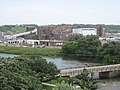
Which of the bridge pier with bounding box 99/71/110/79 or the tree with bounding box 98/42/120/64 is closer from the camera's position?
the bridge pier with bounding box 99/71/110/79

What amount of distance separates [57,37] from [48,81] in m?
89.7

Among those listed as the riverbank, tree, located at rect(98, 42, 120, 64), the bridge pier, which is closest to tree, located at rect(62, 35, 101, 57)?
the riverbank

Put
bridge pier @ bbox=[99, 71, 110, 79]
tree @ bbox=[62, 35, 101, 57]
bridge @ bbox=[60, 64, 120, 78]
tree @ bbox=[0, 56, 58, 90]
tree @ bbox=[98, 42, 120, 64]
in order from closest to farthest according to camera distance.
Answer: tree @ bbox=[0, 56, 58, 90] < bridge @ bbox=[60, 64, 120, 78] < bridge pier @ bbox=[99, 71, 110, 79] < tree @ bbox=[98, 42, 120, 64] < tree @ bbox=[62, 35, 101, 57]

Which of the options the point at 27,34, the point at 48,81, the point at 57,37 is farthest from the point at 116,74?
the point at 27,34

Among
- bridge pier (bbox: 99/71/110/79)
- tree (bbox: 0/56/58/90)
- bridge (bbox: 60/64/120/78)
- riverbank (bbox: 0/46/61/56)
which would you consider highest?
tree (bbox: 0/56/58/90)

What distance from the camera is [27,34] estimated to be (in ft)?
449

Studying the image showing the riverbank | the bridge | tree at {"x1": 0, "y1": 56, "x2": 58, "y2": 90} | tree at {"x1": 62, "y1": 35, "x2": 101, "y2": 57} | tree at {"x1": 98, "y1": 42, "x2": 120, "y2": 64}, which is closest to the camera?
tree at {"x1": 0, "y1": 56, "x2": 58, "y2": 90}

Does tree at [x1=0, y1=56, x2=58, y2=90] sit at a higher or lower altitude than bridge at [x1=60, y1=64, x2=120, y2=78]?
higher

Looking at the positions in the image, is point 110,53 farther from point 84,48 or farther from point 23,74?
point 23,74

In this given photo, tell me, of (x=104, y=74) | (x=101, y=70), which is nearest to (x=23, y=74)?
(x=101, y=70)

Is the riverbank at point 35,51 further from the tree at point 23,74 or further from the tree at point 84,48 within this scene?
the tree at point 23,74

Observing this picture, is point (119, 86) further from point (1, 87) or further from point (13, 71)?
point (1, 87)

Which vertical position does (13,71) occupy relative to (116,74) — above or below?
above

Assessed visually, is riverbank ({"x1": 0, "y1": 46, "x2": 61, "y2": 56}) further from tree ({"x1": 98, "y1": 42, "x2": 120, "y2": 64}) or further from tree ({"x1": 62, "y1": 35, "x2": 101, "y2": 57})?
tree ({"x1": 98, "y1": 42, "x2": 120, "y2": 64})
